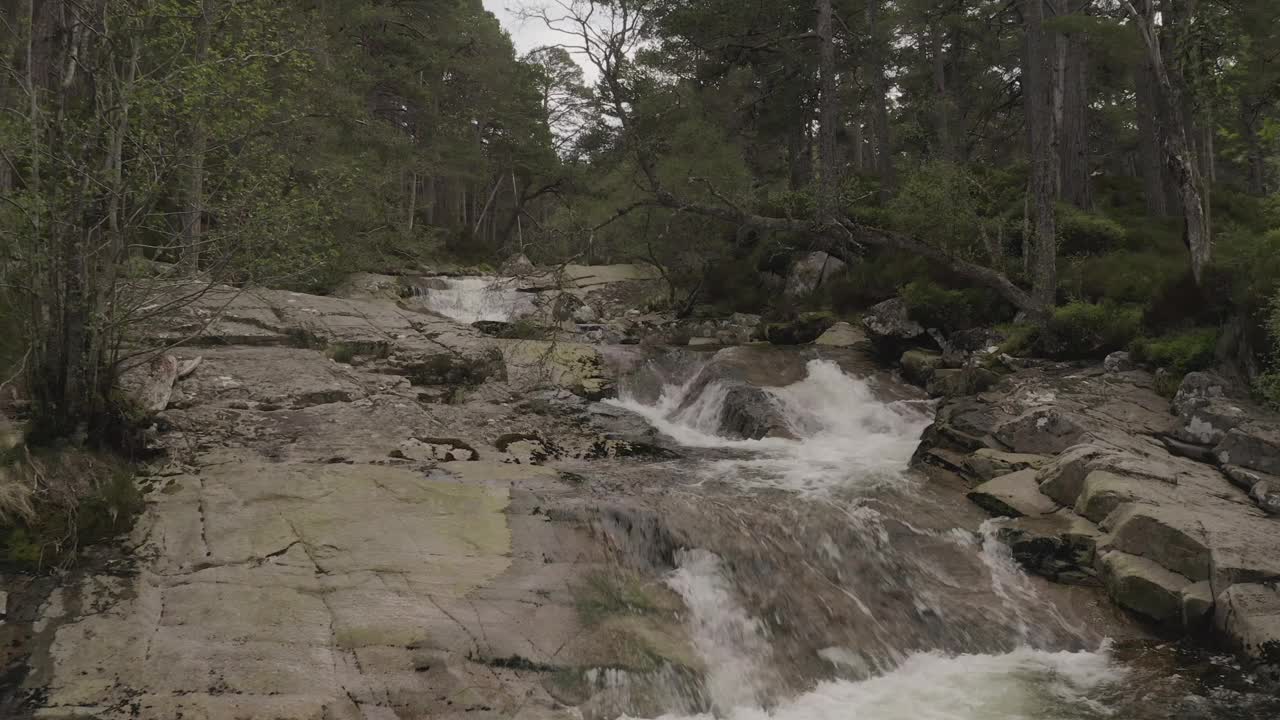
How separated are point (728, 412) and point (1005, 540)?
5.53 meters

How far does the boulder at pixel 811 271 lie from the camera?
65.5 ft

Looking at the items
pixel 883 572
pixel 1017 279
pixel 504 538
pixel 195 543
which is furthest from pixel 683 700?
pixel 1017 279

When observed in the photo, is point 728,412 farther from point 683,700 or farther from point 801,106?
point 801,106

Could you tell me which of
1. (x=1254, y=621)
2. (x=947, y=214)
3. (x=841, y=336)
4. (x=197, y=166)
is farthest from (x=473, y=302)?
(x=1254, y=621)

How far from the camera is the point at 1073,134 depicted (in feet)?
58.4

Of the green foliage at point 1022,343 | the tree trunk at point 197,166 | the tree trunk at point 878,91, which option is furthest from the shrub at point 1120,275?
the tree trunk at point 197,166

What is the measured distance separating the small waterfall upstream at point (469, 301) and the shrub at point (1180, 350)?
16.4 metres

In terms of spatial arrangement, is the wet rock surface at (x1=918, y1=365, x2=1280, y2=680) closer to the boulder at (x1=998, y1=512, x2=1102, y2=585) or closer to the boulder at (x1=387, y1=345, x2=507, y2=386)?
the boulder at (x1=998, y1=512, x2=1102, y2=585)

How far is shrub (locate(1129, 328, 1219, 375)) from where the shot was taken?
10.3 m

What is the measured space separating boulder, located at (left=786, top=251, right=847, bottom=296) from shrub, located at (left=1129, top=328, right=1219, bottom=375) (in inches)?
355

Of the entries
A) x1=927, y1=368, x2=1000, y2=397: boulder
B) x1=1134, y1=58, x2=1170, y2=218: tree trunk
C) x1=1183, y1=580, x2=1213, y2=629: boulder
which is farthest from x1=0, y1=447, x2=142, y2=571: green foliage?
x1=1134, y1=58, x2=1170, y2=218: tree trunk

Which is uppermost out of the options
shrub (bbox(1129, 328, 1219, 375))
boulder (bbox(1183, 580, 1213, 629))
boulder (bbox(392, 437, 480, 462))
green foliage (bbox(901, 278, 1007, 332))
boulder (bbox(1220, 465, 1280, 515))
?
green foliage (bbox(901, 278, 1007, 332))

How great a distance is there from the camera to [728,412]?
12.9 metres

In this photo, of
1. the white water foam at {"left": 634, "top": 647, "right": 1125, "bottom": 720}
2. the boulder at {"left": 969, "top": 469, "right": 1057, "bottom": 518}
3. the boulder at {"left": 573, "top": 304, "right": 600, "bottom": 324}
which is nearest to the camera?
the white water foam at {"left": 634, "top": 647, "right": 1125, "bottom": 720}
